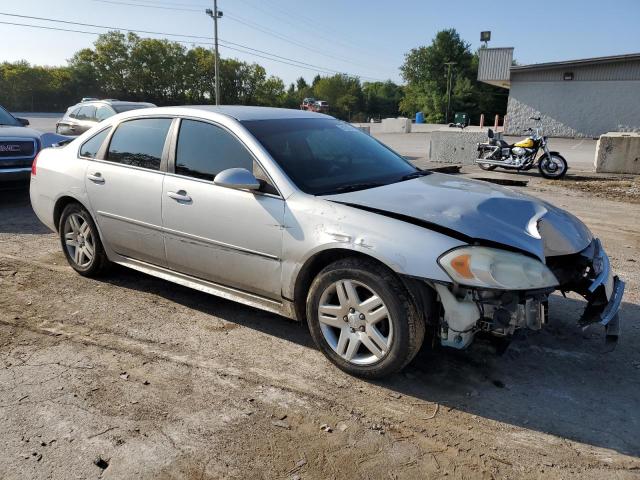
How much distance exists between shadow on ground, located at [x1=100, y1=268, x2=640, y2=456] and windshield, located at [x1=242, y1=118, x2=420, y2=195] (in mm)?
1177

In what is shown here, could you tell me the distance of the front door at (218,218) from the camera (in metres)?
3.61

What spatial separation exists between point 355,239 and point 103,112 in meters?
11.3

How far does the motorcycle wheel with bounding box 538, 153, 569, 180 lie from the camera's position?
41.1ft

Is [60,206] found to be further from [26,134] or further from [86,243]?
[26,134]

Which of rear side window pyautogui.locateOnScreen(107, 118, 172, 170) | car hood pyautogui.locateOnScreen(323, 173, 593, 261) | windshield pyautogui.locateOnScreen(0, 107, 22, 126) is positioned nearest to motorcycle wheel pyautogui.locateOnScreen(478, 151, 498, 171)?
car hood pyautogui.locateOnScreen(323, 173, 593, 261)

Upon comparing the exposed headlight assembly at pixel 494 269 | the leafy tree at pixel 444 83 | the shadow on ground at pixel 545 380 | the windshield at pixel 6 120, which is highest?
the leafy tree at pixel 444 83

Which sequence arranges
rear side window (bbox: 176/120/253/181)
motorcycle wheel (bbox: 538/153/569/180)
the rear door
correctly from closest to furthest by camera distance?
rear side window (bbox: 176/120/253/181), the rear door, motorcycle wheel (bbox: 538/153/569/180)

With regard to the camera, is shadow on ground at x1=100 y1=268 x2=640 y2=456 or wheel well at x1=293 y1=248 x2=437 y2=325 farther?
wheel well at x1=293 y1=248 x2=437 y2=325

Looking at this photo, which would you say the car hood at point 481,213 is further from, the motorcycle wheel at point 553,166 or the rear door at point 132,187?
the motorcycle wheel at point 553,166

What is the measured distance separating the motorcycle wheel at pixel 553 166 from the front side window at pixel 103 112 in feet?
33.6

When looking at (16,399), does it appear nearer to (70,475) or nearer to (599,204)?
(70,475)

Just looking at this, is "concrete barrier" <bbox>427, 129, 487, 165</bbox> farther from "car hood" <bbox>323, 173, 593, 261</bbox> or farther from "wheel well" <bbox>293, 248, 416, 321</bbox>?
"wheel well" <bbox>293, 248, 416, 321</bbox>

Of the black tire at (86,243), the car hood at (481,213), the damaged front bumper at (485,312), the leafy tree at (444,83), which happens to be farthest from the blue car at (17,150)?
the leafy tree at (444,83)

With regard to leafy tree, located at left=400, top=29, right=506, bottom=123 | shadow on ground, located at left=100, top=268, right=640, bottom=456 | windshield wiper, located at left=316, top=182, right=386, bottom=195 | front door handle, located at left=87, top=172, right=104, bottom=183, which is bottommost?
shadow on ground, located at left=100, top=268, right=640, bottom=456
